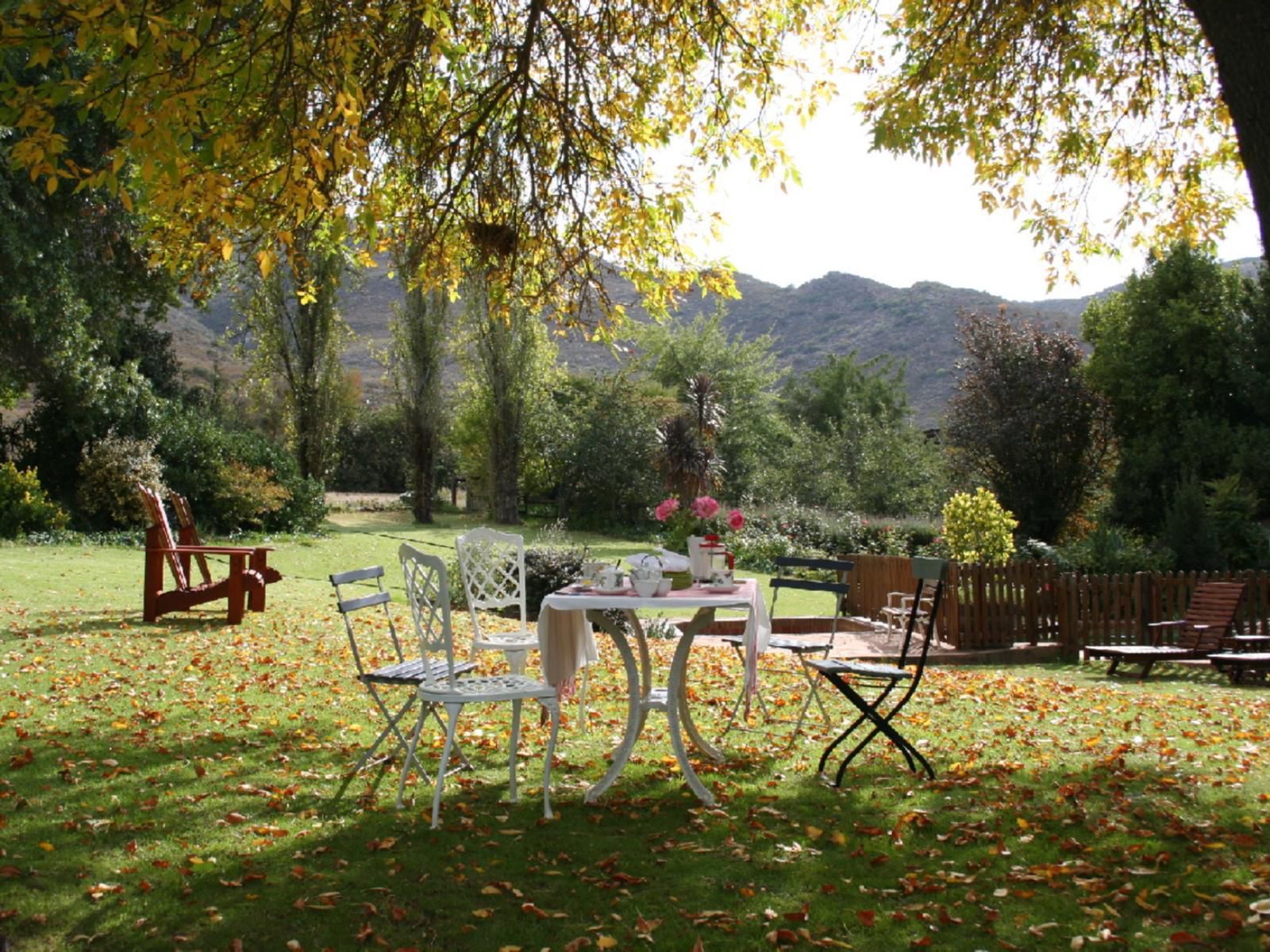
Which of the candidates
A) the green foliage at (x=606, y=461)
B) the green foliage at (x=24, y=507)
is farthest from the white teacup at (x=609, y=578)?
the green foliage at (x=606, y=461)

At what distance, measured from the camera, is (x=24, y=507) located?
19.5 metres

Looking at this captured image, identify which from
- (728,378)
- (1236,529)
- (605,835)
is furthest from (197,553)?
(728,378)

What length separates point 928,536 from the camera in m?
23.7

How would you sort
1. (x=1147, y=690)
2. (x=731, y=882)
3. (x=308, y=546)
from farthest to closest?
(x=308, y=546) < (x=1147, y=690) < (x=731, y=882)

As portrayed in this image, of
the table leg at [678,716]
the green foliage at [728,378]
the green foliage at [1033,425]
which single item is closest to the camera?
the table leg at [678,716]

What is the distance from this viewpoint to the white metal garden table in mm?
4941

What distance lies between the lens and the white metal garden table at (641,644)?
4941mm

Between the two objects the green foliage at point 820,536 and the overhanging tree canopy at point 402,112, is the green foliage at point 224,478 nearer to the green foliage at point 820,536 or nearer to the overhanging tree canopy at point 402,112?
the green foliage at point 820,536

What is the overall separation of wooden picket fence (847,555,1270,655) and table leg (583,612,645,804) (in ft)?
26.3

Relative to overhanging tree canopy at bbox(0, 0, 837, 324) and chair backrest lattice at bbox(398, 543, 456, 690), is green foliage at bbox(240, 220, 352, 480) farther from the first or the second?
chair backrest lattice at bbox(398, 543, 456, 690)

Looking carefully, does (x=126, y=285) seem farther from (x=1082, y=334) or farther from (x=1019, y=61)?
(x=1082, y=334)

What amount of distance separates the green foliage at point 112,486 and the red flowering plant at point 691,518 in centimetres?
1045

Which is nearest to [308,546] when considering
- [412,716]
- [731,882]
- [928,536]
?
[928,536]

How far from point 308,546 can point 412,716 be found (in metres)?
15.8
